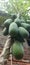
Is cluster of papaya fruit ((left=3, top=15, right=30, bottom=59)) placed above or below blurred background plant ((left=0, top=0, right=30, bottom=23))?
below

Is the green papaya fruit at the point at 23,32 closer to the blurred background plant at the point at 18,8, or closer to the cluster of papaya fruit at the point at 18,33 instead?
the cluster of papaya fruit at the point at 18,33

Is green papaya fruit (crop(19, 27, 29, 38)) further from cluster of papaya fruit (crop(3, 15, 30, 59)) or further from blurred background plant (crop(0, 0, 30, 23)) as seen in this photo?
blurred background plant (crop(0, 0, 30, 23))

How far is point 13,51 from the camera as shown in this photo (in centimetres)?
75

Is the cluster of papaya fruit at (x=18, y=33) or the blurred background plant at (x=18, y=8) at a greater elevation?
the blurred background plant at (x=18, y=8)

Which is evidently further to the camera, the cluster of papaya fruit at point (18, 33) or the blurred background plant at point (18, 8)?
the blurred background plant at point (18, 8)

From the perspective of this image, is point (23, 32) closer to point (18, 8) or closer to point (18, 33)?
point (18, 33)

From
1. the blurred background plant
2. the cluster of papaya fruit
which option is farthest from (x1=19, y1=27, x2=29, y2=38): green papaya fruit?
the blurred background plant

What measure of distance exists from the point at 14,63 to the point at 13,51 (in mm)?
440

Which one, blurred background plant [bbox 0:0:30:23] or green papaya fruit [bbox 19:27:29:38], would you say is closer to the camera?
green papaya fruit [bbox 19:27:29:38]

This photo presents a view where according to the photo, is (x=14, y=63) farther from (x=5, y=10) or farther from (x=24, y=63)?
(x=5, y=10)

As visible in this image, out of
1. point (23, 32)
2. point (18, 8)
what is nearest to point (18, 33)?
point (23, 32)

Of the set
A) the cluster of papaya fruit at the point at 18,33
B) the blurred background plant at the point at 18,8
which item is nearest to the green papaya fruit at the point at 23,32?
the cluster of papaya fruit at the point at 18,33

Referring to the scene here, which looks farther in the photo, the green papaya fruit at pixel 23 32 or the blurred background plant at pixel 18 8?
the blurred background plant at pixel 18 8

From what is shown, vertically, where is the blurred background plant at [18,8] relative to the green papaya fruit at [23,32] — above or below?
above
